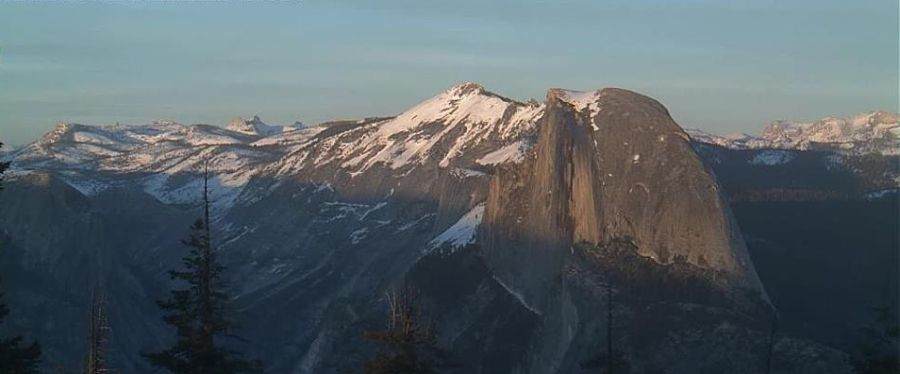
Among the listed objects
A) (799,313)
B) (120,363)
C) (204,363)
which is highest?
(204,363)

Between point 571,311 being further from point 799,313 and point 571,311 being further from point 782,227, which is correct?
point 782,227

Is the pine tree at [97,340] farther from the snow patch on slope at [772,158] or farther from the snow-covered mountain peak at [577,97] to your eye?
the snow patch on slope at [772,158]

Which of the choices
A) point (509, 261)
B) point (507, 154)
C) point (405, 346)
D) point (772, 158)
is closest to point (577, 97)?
point (509, 261)

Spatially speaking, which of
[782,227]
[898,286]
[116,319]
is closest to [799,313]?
[898,286]

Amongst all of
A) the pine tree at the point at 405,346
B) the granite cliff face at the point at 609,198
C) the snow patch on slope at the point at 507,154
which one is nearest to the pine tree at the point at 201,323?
the pine tree at the point at 405,346

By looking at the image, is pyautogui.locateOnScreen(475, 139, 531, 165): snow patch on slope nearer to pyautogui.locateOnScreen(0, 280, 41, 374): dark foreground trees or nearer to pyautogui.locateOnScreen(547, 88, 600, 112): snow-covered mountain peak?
pyautogui.locateOnScreen(547, 88, 600, 112): snow-covered mountain peak
